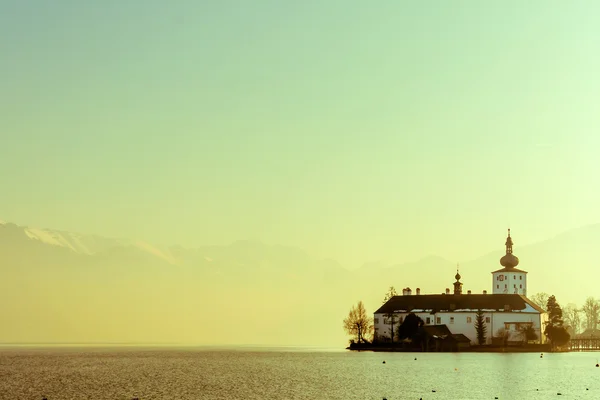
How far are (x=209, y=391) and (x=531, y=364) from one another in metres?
62.0

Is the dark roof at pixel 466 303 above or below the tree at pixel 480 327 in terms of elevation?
above

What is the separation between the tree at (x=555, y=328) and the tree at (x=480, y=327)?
12.7 metres

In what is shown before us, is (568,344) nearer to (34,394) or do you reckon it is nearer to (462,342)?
(462,342)

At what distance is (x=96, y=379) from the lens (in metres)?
101

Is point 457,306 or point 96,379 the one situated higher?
point 457,306

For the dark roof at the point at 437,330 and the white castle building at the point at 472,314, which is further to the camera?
the white castle building at the point at 472,314

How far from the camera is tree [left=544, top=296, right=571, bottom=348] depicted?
184 metres

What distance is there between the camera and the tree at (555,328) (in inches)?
7224

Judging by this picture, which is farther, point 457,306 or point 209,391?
point 457,306

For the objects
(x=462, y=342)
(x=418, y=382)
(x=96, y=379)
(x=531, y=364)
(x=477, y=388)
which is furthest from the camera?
(x=462, y=342)

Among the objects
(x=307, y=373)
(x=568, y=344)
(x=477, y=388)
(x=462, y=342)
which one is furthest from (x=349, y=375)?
(x=568, y=344)

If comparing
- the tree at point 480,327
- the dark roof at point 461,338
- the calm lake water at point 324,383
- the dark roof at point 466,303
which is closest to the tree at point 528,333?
the dark roof at point 466,303

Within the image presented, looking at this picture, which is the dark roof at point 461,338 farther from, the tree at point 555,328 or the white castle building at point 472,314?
the tree at point 555,328

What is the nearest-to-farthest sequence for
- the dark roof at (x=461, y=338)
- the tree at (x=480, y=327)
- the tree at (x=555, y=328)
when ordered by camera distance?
the tree at (x=555, y=328)
the dark roof at (x=461, y=338)
the tree at (x=480, y=327)
